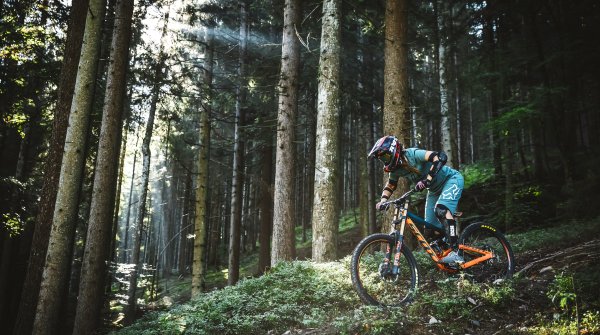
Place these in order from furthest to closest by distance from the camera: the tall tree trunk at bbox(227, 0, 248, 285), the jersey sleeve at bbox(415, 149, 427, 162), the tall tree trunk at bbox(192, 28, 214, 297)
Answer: the tall tree trunk at bbox(227, 0, 248, 285)
the tall tree trunk at bbox(192, 28, 214, 297)
the jersey sleeve at bbox(415, 149, 427, 162)

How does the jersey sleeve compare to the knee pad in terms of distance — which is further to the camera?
the knee pad

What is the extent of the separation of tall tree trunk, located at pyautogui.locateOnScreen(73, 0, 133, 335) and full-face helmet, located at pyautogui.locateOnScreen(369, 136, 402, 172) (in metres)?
7.13

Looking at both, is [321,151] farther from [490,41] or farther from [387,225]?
[490,41]

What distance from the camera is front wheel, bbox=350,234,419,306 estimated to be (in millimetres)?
5008

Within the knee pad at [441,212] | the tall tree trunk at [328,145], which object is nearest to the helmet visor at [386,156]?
the knee pad at [441,212]

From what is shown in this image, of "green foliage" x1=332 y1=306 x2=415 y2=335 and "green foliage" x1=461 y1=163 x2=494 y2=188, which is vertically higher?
"green foliage" x1=461 y1=163 x2=494 y2=188

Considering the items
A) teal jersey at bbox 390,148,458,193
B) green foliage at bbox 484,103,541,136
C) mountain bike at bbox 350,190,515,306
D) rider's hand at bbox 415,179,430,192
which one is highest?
green foliage at bbox 484,103,541,136

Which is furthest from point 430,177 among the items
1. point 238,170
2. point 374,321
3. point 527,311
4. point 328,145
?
point 238,170

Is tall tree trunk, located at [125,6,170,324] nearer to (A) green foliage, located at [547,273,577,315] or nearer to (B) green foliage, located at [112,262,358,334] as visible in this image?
(B) green foliage, located at [112,262,358,334]

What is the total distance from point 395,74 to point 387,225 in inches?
143

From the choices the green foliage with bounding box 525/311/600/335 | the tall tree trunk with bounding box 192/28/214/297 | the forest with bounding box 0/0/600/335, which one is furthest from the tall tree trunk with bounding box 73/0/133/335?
the green foliage with bounding box 525/311/600/335

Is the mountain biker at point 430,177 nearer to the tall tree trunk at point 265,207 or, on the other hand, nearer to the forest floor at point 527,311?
the forest floor at point 527,311

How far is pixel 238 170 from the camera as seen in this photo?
614 inches

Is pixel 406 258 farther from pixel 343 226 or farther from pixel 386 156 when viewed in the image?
pixel 343 226
